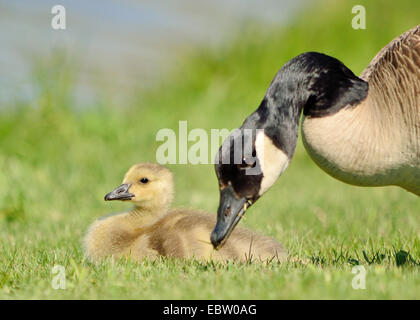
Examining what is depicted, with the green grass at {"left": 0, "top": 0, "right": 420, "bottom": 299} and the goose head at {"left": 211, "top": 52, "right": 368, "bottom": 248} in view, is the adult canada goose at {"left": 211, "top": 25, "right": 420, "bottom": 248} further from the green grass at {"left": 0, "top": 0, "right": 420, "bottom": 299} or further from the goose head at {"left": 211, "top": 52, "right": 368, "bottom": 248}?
the green grass at {"left": 0, "top": 0, "right": 420, "bottom": 299}

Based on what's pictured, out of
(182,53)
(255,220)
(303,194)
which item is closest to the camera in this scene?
(255,220)

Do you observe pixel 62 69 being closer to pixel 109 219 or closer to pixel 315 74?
pixel 109 219

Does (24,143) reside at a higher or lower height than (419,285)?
higher

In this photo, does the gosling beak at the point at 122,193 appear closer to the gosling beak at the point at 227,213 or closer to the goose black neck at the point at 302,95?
the gosling beak at the point at 227,213

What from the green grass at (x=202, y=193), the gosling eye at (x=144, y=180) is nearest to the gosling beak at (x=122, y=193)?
the gosling eye at (x=144, y=180)

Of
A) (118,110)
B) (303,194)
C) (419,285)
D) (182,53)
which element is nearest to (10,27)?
(182,53)

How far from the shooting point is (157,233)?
192 inches

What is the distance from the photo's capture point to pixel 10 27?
15125 millimetres

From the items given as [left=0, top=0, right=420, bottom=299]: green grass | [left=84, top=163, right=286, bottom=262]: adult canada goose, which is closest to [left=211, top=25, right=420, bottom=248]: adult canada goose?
[left=0, top=0, right=420, bottom=299]: green grass

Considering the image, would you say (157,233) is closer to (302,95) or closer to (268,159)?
(268,159)

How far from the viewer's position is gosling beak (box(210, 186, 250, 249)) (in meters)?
3.83
